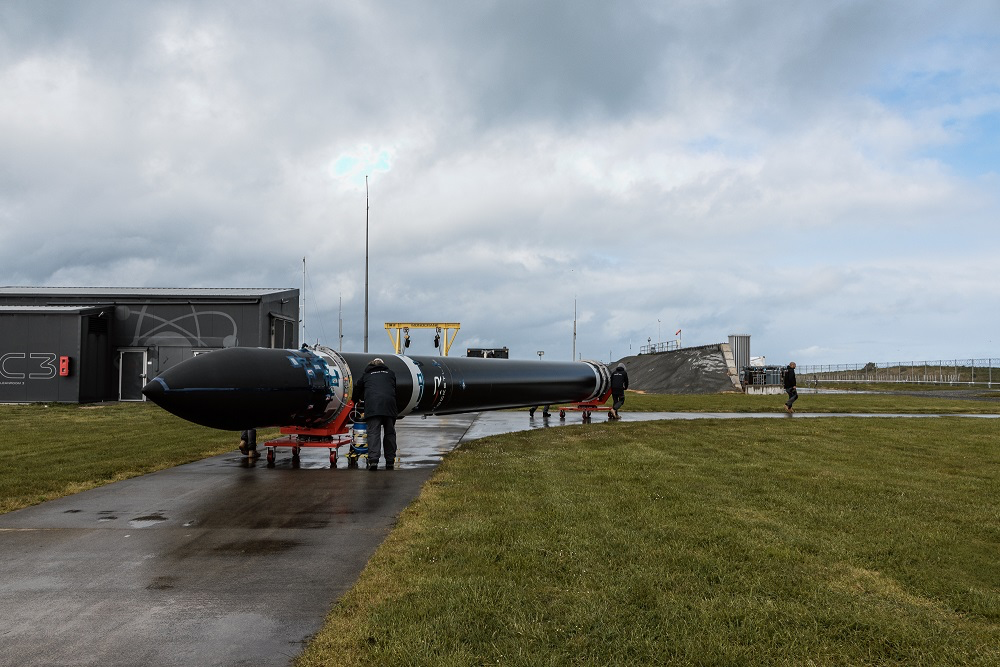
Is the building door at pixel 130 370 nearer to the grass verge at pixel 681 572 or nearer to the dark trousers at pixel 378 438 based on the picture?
the dark trousers at pixel 378 438

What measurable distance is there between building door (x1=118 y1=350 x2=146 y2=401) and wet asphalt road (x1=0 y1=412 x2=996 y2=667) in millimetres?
25319

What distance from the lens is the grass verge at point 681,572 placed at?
3959 mm

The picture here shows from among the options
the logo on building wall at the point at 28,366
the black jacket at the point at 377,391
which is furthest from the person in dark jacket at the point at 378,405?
the logo on building wall at the point at 28,366

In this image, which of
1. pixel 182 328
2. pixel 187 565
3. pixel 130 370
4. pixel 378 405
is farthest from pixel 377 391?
pixel 130 370

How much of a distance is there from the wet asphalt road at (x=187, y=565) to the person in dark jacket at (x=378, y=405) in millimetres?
806

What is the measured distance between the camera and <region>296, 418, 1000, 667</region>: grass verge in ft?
13.0

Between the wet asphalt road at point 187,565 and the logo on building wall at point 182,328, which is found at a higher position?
the logo on building wall at point 182,328

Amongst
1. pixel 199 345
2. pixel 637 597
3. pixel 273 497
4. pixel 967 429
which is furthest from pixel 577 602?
pixel 199 345

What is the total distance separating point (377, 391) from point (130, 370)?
88.3ft

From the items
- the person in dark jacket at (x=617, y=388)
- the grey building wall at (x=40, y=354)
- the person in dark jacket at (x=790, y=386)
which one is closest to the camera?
the person in dark jacket at (x=617, y=388)

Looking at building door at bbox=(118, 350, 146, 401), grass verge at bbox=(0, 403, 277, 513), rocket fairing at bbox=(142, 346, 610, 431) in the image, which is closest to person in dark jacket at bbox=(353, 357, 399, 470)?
rocket fairing at bbox=(142, 346, 610, 431)

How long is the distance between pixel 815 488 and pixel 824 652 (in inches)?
224

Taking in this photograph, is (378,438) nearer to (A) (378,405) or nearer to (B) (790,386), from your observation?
(A) (378,405)

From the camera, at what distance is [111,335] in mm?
32250
